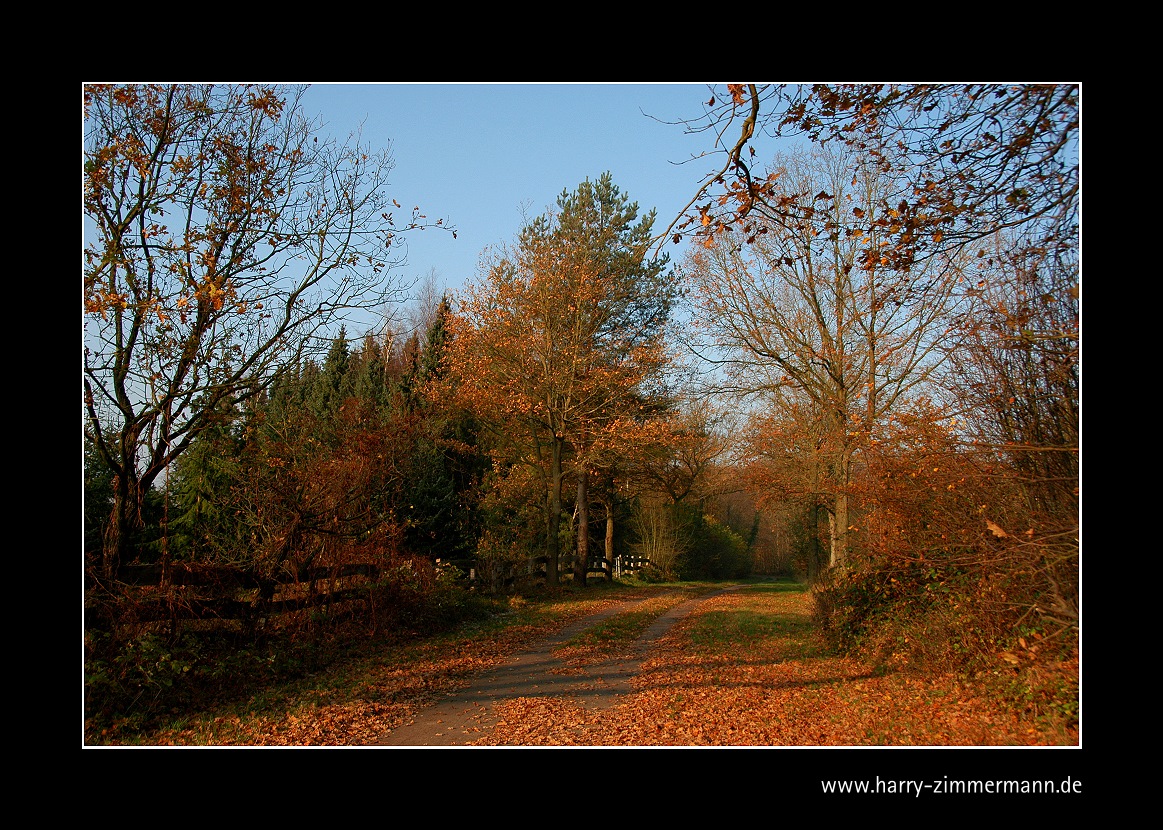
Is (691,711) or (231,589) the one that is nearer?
(691,711)

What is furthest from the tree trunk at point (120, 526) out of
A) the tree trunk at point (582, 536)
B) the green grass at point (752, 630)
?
the tree trunk at point (582, 536)

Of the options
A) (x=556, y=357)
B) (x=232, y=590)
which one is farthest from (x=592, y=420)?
(x=232, y=590)

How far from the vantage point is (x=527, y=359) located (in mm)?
20469

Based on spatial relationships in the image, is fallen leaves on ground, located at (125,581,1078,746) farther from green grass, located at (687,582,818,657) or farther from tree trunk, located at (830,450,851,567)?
tree trunk, located at (830,450,851,567)

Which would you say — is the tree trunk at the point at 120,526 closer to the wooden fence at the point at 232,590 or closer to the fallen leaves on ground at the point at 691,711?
the wooden fence at the point at 232,590

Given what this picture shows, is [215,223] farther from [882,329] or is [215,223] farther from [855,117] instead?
[882,329]

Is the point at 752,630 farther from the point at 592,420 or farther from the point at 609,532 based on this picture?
the point at 609,532

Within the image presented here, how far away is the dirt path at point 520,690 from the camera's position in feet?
19.8

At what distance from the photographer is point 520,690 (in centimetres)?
780

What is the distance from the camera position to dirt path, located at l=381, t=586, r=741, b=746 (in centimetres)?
602

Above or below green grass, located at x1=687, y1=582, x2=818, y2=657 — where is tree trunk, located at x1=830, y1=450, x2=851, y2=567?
above

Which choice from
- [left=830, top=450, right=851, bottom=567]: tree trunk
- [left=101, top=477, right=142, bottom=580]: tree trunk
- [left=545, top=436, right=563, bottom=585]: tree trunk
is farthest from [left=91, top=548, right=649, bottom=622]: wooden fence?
[left=545, top=436, right=563, bottom=585]: tree trunk

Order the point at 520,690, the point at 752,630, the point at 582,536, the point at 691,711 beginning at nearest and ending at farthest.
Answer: the point at 691,711, the point at 520,690, the point at 752,630, the point at 582,536
